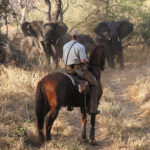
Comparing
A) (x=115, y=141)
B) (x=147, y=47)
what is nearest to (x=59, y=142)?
(x=115, y=141)

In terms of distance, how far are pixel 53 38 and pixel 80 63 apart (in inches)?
350

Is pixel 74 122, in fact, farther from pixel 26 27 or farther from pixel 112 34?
pixel 26 27

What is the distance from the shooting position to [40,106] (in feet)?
18.0

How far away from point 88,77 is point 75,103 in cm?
55

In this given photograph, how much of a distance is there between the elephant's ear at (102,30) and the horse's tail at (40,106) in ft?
32.4

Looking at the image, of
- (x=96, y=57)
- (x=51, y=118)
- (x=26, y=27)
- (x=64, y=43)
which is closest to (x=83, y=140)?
(x=51, y=118)

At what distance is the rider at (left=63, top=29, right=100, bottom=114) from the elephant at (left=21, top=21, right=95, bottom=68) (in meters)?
8.13

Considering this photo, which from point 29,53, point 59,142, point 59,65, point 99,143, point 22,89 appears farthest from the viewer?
point 29,53

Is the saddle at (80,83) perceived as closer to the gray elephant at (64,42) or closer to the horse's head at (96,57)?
the horse's head at (96,57)

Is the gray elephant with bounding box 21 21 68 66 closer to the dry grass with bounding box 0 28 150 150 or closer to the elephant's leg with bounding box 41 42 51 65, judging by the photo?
the elephant's leg with bounding box 41 42 51 65

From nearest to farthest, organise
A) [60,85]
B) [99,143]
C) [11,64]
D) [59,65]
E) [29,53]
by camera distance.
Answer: [60,85], [99,143], [11,64], [59,65], [29,53]

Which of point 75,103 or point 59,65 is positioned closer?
point 75,103

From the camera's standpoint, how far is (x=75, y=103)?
5941mm

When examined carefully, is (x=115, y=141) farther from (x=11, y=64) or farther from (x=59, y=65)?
(x=59, y=65)
